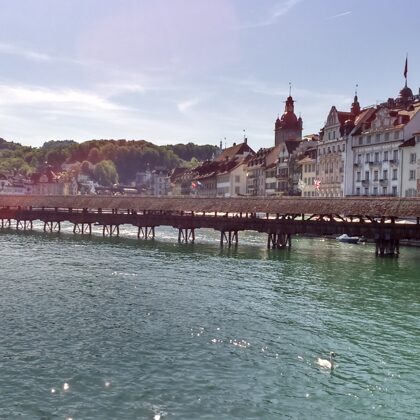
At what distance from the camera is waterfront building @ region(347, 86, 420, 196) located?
65500mm

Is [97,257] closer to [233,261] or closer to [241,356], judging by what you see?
[233,261]

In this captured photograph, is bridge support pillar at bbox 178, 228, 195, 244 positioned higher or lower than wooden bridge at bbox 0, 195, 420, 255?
lower

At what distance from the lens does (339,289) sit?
27.9m

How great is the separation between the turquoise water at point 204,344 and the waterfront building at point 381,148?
118 feet

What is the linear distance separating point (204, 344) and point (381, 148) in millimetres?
57903

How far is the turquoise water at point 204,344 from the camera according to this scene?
12.1m

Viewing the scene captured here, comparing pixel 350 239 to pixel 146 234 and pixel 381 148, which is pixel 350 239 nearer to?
pixel 381 148

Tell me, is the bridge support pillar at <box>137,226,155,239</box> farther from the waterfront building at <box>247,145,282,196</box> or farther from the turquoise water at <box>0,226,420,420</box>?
the waterfront building at <box>247,145,282,196</box>

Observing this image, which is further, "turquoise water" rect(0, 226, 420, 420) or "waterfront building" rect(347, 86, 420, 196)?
"waterfront building" rect(347, 86, 420, 196)

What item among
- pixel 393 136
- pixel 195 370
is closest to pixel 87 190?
pixel 393 136

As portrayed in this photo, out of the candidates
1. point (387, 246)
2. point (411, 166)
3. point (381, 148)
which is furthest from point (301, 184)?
point (387, 246)

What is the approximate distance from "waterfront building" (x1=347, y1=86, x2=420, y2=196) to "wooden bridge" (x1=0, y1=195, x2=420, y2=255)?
12273 mm

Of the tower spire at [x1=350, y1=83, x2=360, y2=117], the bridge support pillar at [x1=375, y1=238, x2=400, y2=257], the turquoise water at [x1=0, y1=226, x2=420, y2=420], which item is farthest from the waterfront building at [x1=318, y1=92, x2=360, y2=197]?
the turquoise water at [x1=0, y1=226, x2=420, y2=420]

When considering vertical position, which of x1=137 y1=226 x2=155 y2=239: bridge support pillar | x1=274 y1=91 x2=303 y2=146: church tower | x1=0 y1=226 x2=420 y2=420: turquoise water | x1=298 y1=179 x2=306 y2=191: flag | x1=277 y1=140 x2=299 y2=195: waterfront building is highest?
x1=274 y1=91 x2=303 y2=146: church tower
